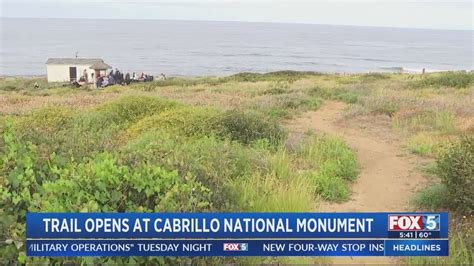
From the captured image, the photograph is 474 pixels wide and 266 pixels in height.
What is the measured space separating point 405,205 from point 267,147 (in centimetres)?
323

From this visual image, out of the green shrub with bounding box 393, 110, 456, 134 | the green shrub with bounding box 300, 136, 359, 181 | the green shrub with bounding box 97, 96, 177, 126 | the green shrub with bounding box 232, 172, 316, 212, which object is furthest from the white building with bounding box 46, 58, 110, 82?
the green shrub with bounding box 232, 172, 316, 212

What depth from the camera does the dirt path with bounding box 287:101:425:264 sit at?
277 inches

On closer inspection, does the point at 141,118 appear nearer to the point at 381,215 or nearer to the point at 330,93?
the point at 381,215

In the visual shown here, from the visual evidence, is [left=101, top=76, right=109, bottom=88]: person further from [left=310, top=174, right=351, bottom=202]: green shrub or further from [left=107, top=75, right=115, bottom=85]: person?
[left=310, top=174, right=351, bottom=202]: green shrub

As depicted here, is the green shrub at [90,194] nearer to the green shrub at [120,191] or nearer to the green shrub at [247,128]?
the green shrub at [120,191]

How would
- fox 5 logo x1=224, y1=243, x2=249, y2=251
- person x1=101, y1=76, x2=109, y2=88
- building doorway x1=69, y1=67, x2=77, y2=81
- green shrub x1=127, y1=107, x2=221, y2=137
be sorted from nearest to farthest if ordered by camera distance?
fox 5 logo x1=224, y1=243, x2=249, y2=251, green shrub x1=127, y1=107, x2=221, y2=137, person x1=101, y1=76, x2=109, y2=88, building doorway x1=69, y1=67, x2=77, y2=81

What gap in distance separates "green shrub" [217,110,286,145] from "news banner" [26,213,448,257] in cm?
581

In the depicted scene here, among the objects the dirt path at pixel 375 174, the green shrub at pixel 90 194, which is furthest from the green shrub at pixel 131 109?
the green shrub at pixel 90 194

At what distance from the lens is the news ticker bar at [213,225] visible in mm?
4031

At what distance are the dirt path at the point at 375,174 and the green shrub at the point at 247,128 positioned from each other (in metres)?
1.69

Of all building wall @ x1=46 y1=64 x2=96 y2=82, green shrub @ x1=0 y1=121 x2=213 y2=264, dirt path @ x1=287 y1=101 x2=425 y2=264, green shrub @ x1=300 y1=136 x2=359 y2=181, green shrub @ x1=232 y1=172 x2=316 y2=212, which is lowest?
building wall @ x1=46 y1=64 x2=96 y2=82

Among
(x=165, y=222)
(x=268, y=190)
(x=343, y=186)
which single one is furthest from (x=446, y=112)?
(x=165, y=222)

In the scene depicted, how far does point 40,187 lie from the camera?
471 cm

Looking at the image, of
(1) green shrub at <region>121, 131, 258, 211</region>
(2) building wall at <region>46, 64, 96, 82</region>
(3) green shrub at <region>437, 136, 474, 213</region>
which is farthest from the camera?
(2) building wall at <region>46, 64, 96, 82</region>
